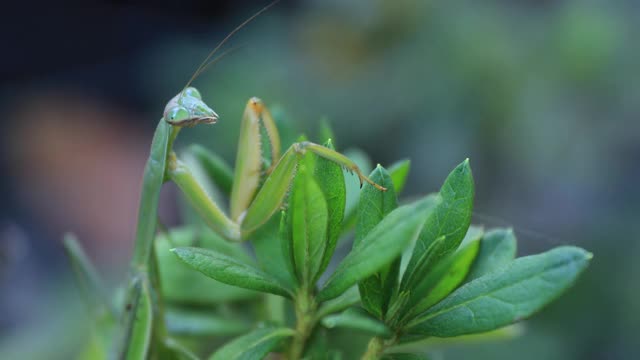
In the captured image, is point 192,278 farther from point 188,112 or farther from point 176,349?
point 188,112

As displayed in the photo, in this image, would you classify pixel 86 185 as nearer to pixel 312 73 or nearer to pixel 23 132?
pixel 23 132

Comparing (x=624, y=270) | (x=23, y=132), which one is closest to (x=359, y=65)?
(x=624, y=270)

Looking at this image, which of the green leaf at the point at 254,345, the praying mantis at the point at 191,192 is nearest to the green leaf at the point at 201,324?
the praying mantis at the point at 191,192

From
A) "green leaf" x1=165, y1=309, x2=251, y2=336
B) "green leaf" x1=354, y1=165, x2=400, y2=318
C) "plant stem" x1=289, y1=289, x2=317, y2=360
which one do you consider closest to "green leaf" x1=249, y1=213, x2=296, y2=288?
"plant stem" x1=289, y1=289, x2=317, y2=360

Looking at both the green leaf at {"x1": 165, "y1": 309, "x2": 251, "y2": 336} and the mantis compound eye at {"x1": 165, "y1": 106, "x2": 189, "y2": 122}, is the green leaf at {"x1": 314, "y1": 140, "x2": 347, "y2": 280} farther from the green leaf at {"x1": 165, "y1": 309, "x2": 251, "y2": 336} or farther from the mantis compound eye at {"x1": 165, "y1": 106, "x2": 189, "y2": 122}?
the mantis compound eye at {"x1": 165, "y1": 106, "x2": 189, "y2": 122}

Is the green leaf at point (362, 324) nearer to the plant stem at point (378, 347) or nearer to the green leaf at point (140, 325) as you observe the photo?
the plant stem at point (378, 347)

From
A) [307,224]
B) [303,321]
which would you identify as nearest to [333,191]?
[307,224]
